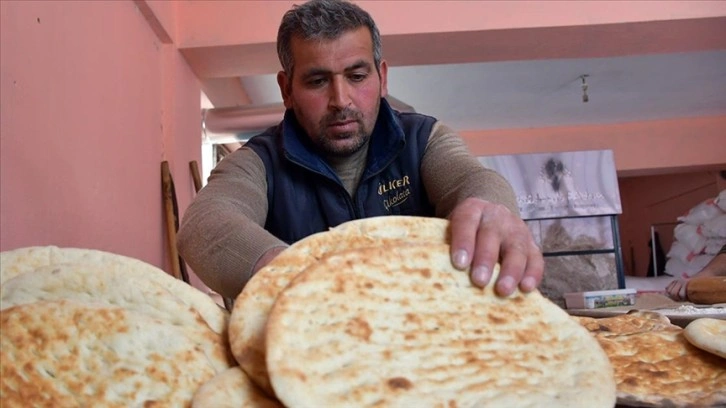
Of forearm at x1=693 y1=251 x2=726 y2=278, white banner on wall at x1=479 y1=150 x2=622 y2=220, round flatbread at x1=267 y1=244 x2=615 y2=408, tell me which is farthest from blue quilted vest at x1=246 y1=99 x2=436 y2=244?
white banner on wall at x1=479 y1=150 x2=622 y2=220

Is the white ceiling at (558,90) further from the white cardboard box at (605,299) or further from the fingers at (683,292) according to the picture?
the fingers at (683,292)

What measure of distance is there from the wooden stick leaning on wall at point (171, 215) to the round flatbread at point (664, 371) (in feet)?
8.45

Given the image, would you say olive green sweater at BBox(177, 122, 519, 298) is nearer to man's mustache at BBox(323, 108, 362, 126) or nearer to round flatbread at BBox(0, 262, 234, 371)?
man's mustache at BBox(323, 108, 362, 126)

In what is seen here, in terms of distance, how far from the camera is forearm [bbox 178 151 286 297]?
98cm

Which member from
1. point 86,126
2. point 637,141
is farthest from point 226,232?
point 637,141

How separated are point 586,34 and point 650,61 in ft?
6.77

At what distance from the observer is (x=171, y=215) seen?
300 cm

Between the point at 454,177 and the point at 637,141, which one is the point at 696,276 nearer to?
the point at 454,177

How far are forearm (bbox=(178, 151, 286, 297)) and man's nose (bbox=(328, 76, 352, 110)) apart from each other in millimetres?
265

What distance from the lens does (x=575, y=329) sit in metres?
0.63

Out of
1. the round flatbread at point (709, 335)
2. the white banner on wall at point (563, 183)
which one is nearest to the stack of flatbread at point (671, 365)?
the round flatbread at point (709, 335)

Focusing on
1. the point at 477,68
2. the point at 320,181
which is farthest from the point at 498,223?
the point at 477,68

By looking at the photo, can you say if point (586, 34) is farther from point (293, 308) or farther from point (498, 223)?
point (293, 308)

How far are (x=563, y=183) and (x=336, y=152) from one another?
2.39m
